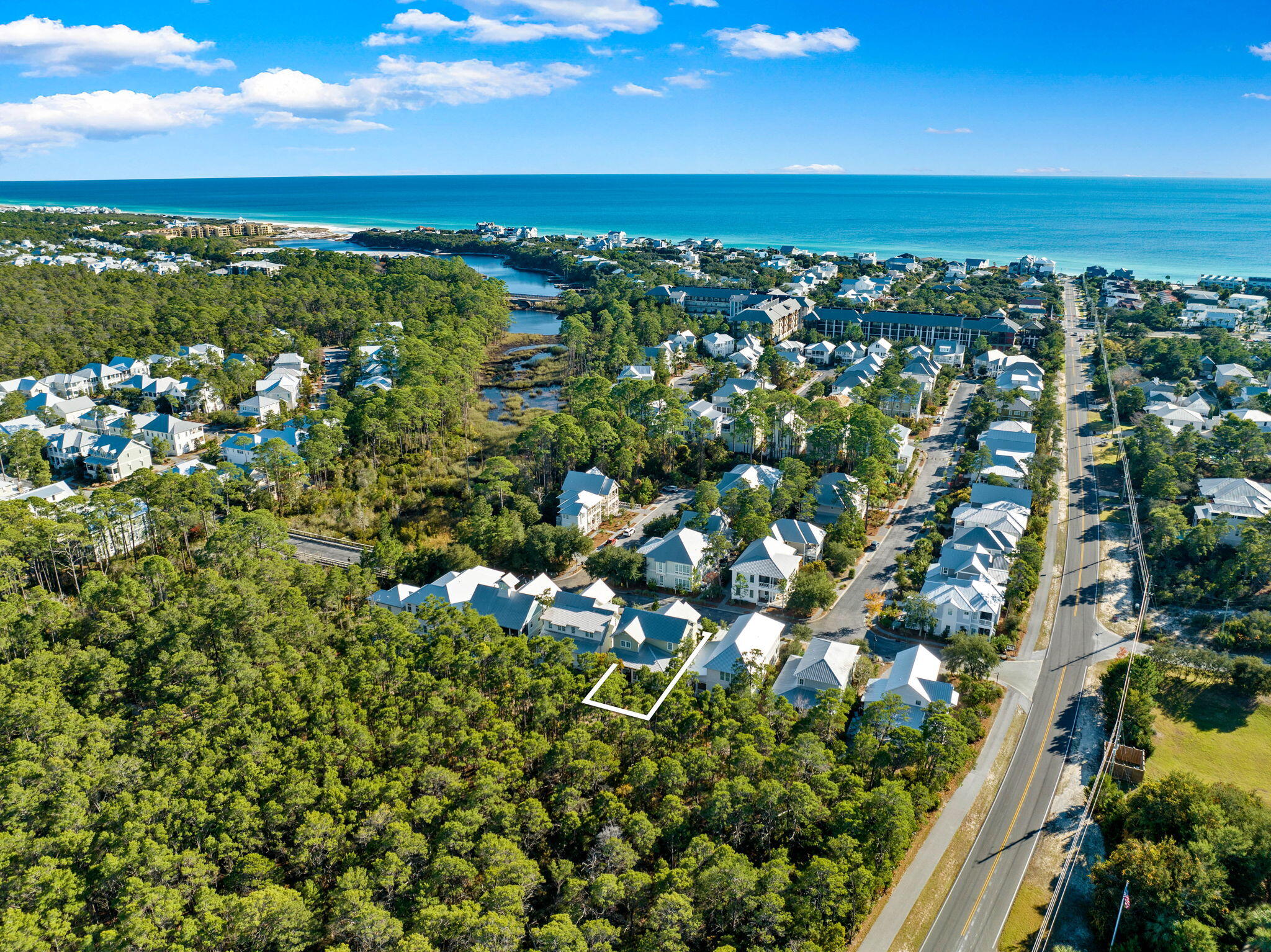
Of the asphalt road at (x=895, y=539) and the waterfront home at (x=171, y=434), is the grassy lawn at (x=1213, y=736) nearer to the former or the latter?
the asphalt road at (x=895, y=539)

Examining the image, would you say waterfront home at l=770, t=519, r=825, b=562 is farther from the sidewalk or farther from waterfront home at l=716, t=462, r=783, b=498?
the sidewalk

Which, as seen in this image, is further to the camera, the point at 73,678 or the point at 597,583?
the point at 597,583

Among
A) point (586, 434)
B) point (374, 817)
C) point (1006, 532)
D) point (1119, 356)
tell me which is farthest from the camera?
point (1119, 356)

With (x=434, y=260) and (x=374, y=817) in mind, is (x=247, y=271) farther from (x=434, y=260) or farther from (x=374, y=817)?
(x=374, y=817)

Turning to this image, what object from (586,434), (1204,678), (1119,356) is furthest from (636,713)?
(1119,356)

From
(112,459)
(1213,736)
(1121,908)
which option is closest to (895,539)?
(1213,736)

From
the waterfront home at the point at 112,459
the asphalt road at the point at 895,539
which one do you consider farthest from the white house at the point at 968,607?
the waterfront home at the point at 112,459
